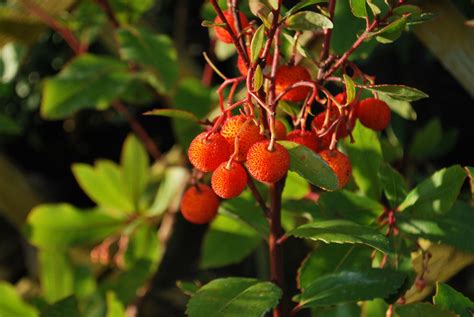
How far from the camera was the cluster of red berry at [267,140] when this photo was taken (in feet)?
2.19

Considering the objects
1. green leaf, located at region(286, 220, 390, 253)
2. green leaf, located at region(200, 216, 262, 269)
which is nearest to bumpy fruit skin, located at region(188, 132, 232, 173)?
green leaf, located at region(286, 220, 390, 253)

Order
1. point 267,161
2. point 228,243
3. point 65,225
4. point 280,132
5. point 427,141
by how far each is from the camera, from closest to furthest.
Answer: point 267,161 → point 280,132 → point 228,243 → point 427,141 → point 65,225

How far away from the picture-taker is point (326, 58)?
735 mm

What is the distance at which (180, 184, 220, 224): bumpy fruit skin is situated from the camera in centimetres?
84

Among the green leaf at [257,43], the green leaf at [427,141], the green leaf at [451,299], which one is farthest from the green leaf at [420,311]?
the green leaf at [427,141]

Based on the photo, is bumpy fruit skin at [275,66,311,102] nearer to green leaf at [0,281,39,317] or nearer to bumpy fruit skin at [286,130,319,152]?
bumpy fruit skin at [286,130,319,152]

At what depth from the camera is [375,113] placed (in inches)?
30.0

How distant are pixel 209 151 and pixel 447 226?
34 cm

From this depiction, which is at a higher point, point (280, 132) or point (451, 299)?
point (280, 132)

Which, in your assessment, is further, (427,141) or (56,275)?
(56,275)

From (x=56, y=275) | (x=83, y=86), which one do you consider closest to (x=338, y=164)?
(x=83, y=86)

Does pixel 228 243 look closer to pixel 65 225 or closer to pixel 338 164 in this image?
pixel 65 225

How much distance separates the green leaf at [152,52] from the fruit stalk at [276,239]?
516 millimetres

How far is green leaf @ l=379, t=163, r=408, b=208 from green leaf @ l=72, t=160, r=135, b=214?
67 centimetres
